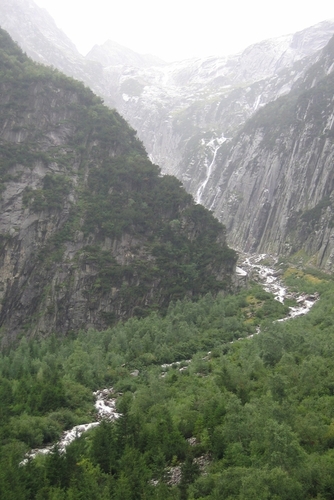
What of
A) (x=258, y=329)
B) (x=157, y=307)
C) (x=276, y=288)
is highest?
(x=276, y=288)

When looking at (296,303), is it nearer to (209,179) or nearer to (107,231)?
(107,231)

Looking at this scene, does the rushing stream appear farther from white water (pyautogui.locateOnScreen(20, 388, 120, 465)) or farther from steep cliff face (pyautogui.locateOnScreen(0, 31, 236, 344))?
steep cliff face (pyautogui.locateOnScreen(0, 31, 236, 344))

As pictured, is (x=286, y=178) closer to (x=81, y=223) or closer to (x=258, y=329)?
(x=81, y=223)

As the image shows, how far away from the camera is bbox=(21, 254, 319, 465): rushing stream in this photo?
102 feet

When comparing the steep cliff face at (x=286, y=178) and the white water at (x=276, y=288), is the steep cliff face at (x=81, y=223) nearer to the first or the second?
the white water at (x=276, y=288)

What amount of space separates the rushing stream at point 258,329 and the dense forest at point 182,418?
0.92 meters

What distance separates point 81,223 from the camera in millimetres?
79062

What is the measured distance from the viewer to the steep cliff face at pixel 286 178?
99.4m

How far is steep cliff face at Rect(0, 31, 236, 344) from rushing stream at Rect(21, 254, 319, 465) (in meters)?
10.2

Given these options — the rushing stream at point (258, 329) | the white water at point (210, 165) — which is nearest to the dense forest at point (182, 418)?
the rushing stream at point (258, 329)

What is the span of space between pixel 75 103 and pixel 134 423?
266ft

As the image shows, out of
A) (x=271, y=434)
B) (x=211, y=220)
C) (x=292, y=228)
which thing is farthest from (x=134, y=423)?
(x=292, y=228)

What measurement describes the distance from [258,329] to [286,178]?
7176cm

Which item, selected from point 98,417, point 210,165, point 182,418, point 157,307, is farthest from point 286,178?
point 182,418
